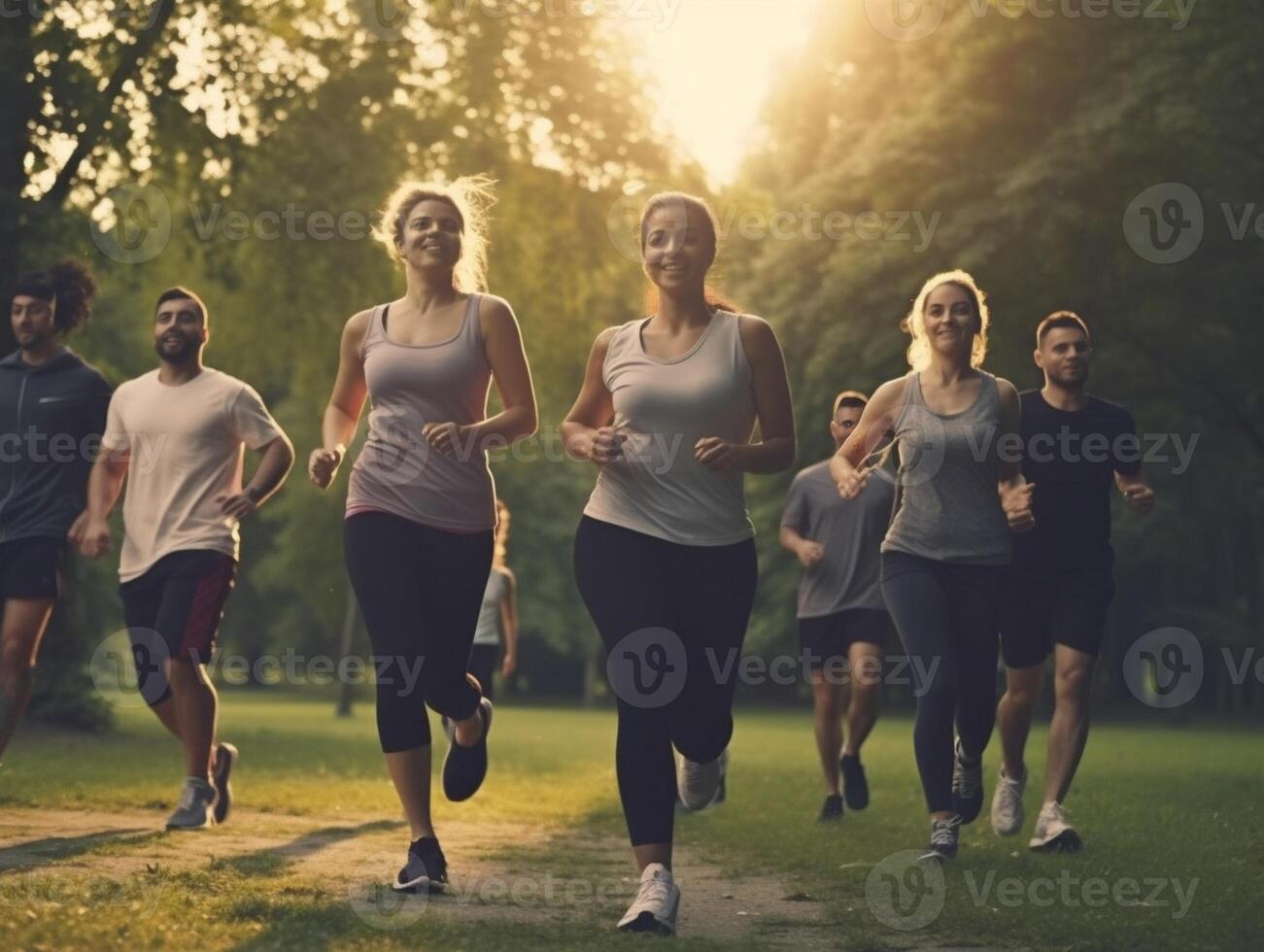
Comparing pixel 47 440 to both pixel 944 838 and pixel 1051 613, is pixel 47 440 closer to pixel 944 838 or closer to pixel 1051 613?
pixel 944 838

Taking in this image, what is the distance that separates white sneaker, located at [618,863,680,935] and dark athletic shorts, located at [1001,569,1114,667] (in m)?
3.48

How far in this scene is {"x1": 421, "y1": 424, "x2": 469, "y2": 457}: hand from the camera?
730 cm

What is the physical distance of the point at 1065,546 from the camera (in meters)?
9.82

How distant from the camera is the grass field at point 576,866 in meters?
6.51

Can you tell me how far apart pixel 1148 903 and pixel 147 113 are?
48.3 ft

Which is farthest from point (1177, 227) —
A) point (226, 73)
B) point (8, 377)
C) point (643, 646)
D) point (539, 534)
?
point (539, 534)

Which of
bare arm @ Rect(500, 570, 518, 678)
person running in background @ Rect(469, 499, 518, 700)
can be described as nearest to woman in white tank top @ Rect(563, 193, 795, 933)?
person running in background @ Rect(469, 499, 518, 700)

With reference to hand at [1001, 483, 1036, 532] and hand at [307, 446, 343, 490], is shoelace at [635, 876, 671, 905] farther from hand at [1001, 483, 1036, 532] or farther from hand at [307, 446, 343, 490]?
hand at [1001, 483, 1036, 532]

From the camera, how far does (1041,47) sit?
25719mm

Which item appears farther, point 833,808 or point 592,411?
point 833,808

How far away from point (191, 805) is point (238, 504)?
5.21 feet

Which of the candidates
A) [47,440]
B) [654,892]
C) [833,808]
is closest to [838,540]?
[833,808]

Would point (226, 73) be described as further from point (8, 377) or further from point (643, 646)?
point (643, 646)

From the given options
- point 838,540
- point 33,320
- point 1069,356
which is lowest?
point 838,540
